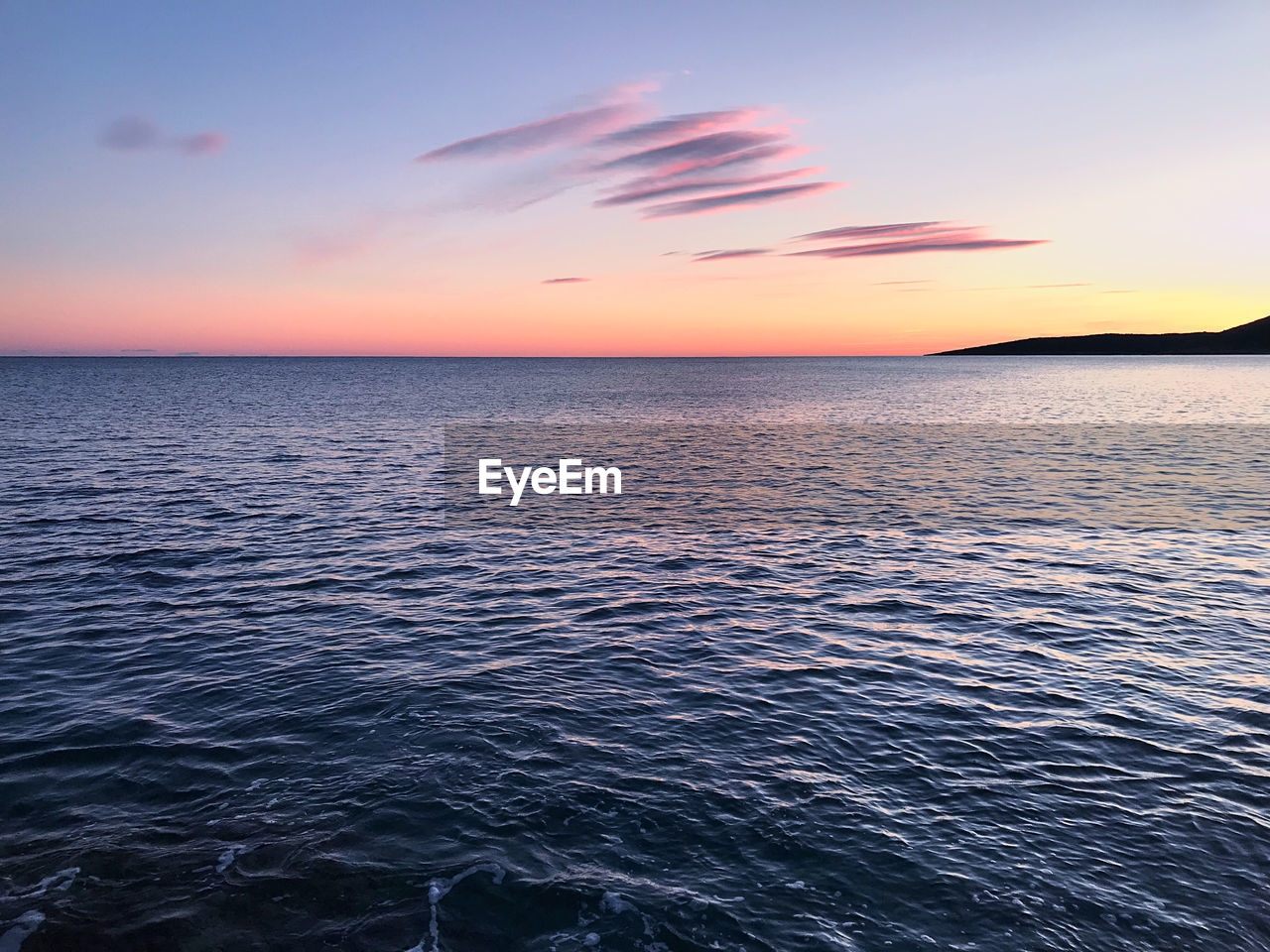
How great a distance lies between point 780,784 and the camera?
47.3ft

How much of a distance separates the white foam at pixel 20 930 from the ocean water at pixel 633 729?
0.13 ft

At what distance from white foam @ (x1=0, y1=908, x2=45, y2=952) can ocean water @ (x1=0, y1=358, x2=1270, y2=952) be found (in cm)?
4

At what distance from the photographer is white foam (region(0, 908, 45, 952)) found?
1001cm

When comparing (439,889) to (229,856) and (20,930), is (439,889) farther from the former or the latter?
(20,930)

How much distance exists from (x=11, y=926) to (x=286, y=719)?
6.55 meters

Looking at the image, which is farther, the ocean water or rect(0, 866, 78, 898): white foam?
the ocean water

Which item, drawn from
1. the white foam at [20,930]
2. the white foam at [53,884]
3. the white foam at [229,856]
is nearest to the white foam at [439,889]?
the white foam at [229,856]

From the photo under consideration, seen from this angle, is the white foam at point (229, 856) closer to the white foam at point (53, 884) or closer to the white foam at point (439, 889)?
the white foam at point (53, 884)

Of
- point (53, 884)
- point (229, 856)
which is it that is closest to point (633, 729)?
point (229, 856)

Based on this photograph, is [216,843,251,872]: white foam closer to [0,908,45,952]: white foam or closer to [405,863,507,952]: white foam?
[0,908,45,952]: white foam

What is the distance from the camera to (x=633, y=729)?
16672 mm

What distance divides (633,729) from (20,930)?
421 inches

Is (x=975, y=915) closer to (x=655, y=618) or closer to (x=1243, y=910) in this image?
(x=1243, y=910)

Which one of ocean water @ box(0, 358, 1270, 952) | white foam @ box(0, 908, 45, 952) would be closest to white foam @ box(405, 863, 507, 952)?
ocean water @ box(0, 358, 1270, 952)
